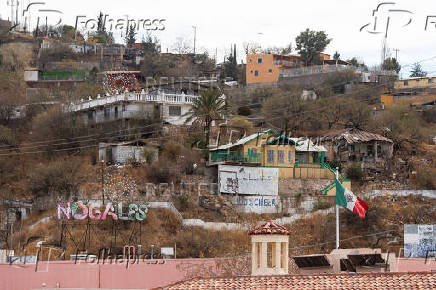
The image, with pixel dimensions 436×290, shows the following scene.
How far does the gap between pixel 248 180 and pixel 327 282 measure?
36728 millimetres

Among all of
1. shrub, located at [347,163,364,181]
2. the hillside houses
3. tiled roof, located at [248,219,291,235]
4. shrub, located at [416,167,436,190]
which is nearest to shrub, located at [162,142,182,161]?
the hillside houses

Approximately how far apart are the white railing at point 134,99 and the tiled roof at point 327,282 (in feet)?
142

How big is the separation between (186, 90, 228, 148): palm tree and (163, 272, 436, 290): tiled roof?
40.4m

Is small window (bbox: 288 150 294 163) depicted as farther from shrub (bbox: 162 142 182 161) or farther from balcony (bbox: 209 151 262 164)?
shrub (bbox: 162 142 182 161)

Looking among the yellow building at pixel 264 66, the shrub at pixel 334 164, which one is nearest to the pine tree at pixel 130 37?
the yellow building at pixel 264 66

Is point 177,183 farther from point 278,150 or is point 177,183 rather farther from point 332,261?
point 332,261

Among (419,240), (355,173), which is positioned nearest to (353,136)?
(355,173)

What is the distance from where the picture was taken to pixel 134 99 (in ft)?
250

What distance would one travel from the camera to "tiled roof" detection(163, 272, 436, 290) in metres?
32.2

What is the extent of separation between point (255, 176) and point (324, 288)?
3720 cm

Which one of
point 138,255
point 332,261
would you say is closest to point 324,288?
point 332,261

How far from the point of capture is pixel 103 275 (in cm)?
4991

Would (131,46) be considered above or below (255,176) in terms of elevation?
above

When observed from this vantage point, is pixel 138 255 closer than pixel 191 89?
Yes
